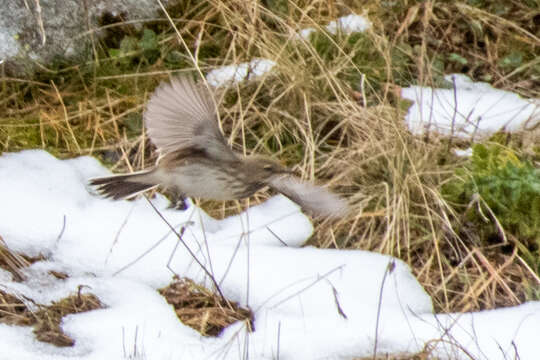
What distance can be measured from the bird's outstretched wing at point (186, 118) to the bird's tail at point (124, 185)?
240 mm

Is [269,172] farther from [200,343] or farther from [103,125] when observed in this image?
[103,125]

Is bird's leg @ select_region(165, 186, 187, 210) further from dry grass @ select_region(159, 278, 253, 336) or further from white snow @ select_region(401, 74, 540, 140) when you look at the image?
white snow @ select_region(401, 74, 540, 140)

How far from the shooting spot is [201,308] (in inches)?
130

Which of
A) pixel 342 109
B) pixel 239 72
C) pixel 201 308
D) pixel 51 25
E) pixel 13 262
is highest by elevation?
pixel 51 25

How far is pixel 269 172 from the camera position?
2895mm

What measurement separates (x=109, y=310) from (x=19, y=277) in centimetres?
36

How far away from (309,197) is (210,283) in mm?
537

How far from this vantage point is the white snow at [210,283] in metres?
3.01

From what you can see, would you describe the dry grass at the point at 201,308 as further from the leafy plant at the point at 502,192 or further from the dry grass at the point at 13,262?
the leafy plant at the point at 502,192

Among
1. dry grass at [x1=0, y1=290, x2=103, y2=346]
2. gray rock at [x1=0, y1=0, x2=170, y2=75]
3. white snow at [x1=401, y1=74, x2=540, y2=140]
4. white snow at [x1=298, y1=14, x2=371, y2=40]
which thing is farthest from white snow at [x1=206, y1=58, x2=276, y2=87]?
dry grass at [x1=0, y1=290, x2=103, y2=346]

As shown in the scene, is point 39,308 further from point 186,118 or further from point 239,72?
point 239,72

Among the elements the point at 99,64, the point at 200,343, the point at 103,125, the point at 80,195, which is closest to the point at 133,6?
the point at 99,64

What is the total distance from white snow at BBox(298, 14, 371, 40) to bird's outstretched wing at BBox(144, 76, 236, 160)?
1814 mm

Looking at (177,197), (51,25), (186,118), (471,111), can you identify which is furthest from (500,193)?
(51,25)
